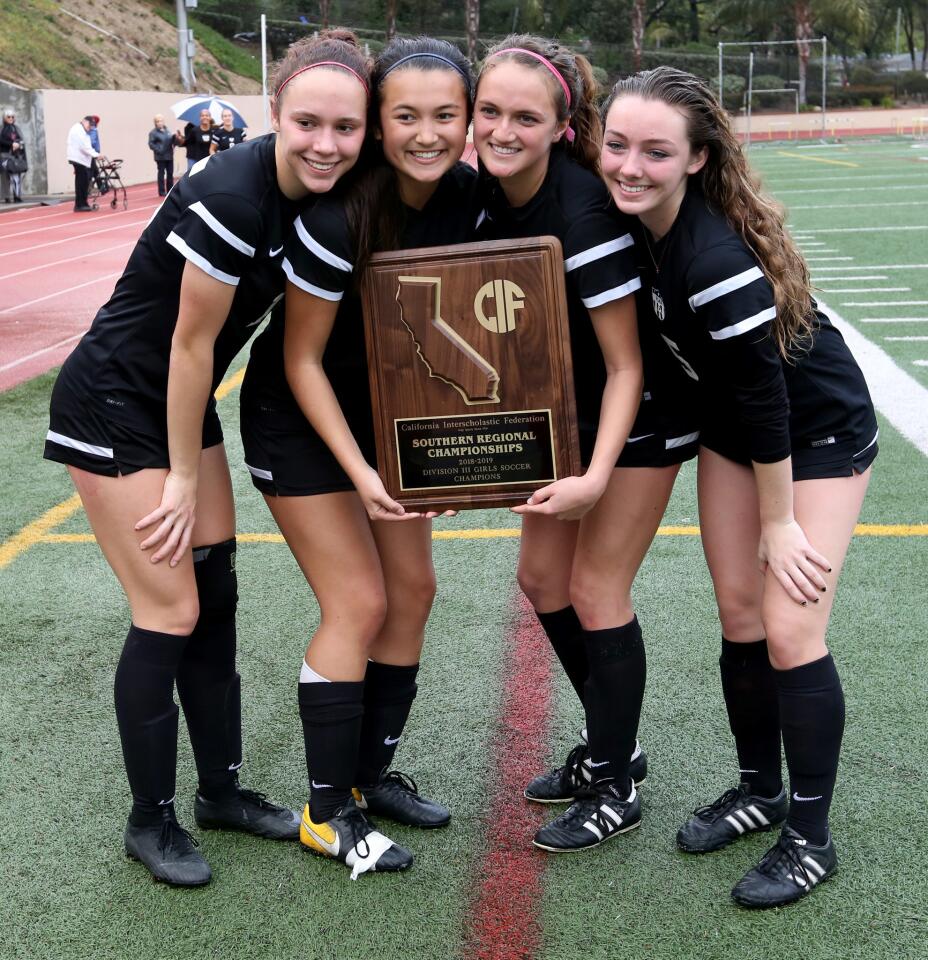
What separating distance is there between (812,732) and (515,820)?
32.8 inches

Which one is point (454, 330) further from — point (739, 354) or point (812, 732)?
point (812, 732)

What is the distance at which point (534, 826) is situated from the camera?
120 inches

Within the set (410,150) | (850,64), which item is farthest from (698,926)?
(850,64)

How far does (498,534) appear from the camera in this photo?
5.41 metres

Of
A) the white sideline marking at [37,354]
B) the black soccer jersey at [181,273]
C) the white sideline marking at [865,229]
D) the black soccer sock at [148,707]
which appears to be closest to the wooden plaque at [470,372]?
the black soccer jersey at [181,273]

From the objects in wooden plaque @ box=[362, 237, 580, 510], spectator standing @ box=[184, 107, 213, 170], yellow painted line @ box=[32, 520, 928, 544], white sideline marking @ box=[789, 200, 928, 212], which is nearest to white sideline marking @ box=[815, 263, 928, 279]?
white sideline marking @ box=[789, 200, 928, 212]

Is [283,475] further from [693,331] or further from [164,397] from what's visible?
[693,331]

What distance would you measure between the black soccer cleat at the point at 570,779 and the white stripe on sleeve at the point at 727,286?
4.24ft

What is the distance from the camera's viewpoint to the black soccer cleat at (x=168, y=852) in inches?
109

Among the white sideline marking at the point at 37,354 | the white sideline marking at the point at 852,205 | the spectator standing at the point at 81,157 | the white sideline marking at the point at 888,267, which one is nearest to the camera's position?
the white sideline marking at the point at 37,354

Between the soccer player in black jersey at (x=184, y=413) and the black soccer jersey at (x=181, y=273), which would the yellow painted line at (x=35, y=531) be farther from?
the black soccer jersey at (x=181, y=273)

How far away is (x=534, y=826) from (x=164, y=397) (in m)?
1.42

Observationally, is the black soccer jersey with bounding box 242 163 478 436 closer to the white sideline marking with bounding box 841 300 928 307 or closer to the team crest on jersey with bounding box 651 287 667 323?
the team crest on jersey with bounding box 651 287 667 323

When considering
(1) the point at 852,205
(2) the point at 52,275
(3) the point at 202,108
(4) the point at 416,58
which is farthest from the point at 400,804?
(3) the point at 202,108
